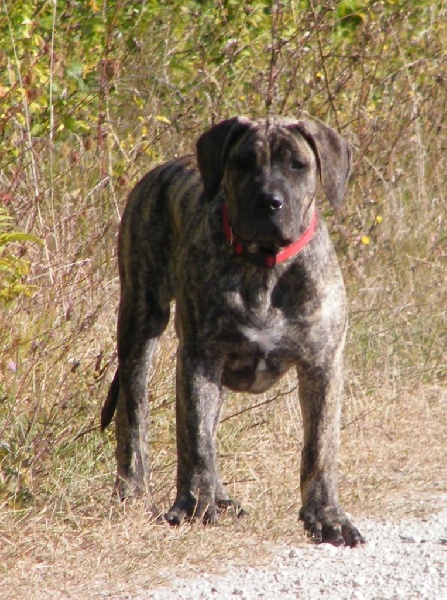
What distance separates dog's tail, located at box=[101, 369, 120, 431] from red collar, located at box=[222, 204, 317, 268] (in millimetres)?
1041

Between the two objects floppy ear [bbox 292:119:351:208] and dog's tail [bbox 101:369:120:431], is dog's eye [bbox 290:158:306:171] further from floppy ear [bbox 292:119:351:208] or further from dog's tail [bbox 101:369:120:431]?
dog's tail [bbox 101:369:120:431]

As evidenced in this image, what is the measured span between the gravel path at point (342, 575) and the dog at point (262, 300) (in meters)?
0.16

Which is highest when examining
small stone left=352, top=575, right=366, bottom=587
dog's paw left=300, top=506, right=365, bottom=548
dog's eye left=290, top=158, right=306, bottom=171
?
dog's eye left=290, top=158, right=306, bottom=171

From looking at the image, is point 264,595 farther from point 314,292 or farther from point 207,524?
point 314,292

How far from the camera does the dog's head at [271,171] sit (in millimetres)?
4938

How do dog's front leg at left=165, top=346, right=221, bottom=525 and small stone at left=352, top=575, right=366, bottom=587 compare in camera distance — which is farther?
dog's front leg at left=165, top=346, right=221, bottom=525

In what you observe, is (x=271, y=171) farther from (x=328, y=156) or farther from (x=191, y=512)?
(x=191, y=512)

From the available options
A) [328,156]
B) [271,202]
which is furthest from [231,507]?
[328,156]

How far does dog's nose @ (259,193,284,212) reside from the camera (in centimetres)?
491

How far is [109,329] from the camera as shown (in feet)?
21.6

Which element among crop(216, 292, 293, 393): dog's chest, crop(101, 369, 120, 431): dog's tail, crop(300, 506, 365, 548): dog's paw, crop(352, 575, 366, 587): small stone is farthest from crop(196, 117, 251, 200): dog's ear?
crop(352, 575, 366, 587): small stone

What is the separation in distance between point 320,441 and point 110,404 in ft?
3.53

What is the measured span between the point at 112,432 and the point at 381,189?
3.12 m

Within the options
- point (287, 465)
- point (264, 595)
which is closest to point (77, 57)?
point (287, 465)
